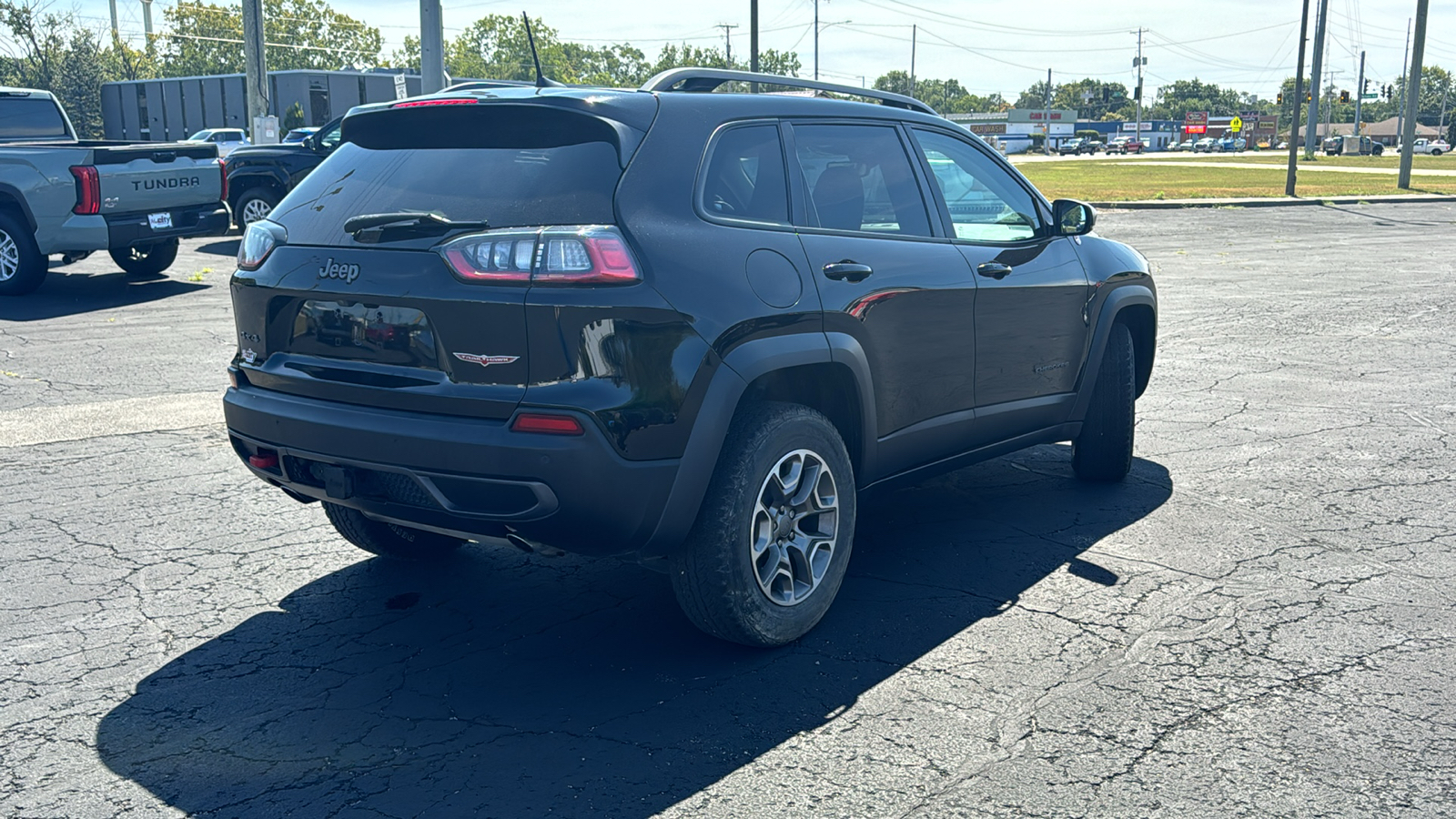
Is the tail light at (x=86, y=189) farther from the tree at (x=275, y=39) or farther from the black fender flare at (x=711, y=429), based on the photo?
the tree at (x=275, y=39)

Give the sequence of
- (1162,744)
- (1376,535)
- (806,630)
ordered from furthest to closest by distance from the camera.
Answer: (1376,535), (806,630), (1162,744)

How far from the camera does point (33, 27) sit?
208 feet

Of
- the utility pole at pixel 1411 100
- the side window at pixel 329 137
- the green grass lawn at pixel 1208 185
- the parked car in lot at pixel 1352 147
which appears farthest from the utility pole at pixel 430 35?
the parked car in lot at pixel 1352 147

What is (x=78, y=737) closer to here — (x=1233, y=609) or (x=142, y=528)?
(x=142, y=528)

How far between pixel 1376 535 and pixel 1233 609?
4.28 feet

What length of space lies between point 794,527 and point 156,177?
1082 centimetres

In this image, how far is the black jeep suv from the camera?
3.41 meters

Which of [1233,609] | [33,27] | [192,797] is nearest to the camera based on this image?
[192,797]

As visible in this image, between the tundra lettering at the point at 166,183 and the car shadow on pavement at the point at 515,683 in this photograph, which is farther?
the tundra lettering at the point at 166,183

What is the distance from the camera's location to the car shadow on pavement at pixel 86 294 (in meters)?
11.5

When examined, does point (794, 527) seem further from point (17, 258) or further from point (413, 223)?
point (17, 258)

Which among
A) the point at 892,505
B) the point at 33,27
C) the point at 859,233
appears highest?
the point at 33,27

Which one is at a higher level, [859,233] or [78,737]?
[859,233]

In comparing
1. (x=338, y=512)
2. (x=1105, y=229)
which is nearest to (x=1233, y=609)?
(x=338, y=512)
